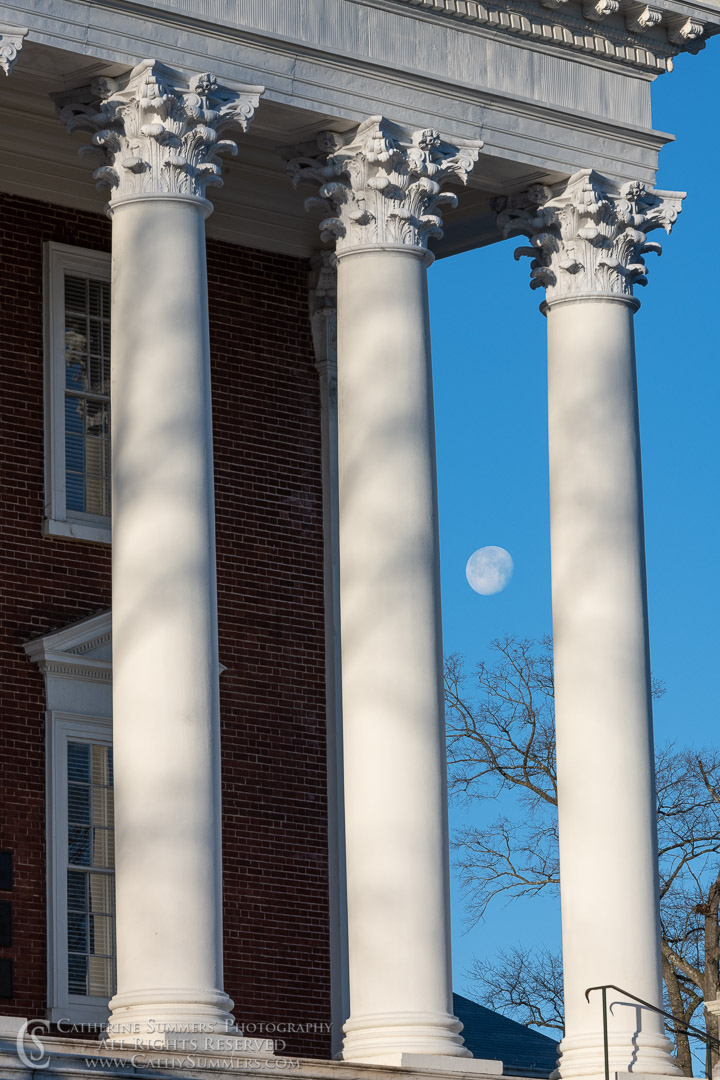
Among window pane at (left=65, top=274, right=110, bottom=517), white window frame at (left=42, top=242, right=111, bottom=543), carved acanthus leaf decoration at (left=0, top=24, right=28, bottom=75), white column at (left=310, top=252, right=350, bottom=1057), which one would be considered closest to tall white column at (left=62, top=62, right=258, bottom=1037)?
carved acanthus leaf decoration at (left=0, top=24, right=28, bottom=75)

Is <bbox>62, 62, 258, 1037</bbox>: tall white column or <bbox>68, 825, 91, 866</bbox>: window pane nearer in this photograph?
<bbox>62, 62, 258, 1037</bbox>: tall white column

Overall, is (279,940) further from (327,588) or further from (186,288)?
(186,288)

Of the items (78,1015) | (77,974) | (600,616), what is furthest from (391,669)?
(78,1015)

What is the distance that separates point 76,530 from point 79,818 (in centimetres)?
355

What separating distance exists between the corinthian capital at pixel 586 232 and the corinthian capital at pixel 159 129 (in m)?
4.85

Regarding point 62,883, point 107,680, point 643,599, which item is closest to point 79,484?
point 107,680

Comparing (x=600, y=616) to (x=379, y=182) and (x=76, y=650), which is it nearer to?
(x=379, y=182)

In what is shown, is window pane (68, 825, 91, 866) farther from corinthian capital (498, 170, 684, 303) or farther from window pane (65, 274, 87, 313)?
corinthian capital (498, 170, 684, 303)

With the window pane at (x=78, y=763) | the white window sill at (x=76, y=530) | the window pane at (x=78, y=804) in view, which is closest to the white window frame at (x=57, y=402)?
the white window sill at (x=76, y=530)

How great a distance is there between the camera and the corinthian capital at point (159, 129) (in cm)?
2652

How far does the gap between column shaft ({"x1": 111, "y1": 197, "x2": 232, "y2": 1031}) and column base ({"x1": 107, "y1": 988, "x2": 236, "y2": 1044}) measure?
0.02m

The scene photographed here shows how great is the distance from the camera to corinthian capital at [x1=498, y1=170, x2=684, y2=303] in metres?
30.1

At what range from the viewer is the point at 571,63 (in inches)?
1201

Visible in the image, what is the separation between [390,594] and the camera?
2720cm
